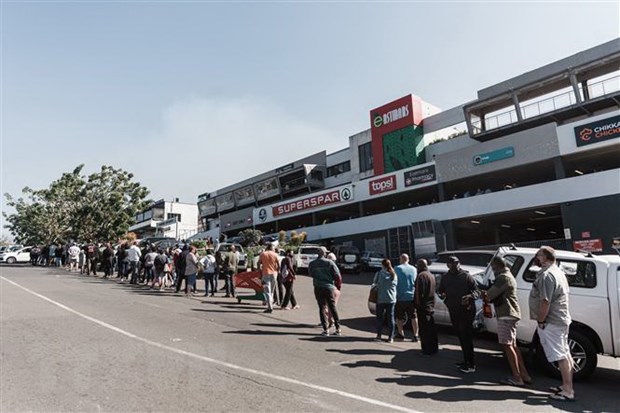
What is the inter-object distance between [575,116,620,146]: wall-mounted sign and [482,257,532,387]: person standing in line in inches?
832

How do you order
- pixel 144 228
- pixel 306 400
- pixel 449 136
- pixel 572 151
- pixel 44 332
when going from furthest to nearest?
pixel 144 228 < pixel 449 136 < pixel 572 151 < pixel 44 332 < pixel 306 400

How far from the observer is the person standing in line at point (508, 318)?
573 cm

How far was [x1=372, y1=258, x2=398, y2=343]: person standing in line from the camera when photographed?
27.5 ft

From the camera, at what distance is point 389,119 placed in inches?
1511

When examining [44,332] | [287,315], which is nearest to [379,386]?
[287,315]

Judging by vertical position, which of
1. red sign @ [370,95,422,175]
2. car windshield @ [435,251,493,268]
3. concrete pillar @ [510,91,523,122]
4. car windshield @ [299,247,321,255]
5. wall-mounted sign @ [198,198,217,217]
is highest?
red sign @ [370,95,422,175]

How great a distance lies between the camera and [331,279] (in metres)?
8.79

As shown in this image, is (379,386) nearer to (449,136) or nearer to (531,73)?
(531,73)

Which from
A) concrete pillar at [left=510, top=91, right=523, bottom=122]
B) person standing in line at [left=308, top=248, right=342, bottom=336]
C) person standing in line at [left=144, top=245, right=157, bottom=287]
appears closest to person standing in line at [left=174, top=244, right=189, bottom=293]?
person standing in line at [left=144, top=245, right=157, bottom=287]

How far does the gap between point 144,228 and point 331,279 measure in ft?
265

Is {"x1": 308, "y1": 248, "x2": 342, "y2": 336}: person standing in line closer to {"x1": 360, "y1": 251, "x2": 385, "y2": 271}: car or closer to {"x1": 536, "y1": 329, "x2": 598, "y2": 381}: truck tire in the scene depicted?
{"x1": 536, "y1": 329, "x2": 598, "y2": 381}: truck tire

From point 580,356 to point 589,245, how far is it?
19062 mm

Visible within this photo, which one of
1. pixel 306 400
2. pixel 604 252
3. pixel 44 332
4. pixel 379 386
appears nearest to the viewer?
pixel 306 400

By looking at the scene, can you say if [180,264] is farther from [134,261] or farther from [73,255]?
[73,255]
